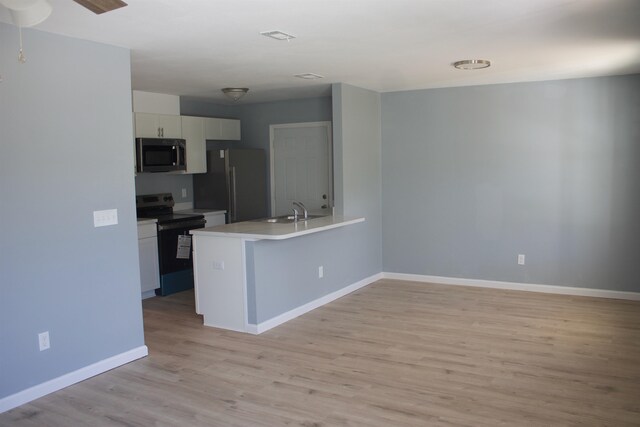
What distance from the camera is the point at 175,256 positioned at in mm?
6172

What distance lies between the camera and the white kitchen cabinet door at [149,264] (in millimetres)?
5805

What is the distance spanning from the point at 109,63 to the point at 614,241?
16.4 feet

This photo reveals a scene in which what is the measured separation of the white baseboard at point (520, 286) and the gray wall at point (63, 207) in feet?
11.7

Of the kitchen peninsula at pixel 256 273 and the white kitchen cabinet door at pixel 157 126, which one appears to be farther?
the white kitchen cabinet door at pixel 157 126

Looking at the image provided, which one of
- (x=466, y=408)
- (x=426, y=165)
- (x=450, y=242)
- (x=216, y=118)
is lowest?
(x=466, y=408)

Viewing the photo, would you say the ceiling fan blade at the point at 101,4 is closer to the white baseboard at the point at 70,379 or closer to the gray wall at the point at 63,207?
the gray wall at the point at 63,207

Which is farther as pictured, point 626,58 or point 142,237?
point 142,237

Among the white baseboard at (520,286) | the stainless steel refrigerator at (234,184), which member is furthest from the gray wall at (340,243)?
the stainless steel refrigerator at (234,184)

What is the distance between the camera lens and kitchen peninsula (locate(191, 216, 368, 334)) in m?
4.68

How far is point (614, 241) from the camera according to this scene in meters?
5.58

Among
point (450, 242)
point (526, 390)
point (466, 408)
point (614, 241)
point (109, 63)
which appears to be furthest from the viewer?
point (450, 242)

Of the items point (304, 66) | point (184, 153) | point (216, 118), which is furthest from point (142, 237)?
point (304, 66)

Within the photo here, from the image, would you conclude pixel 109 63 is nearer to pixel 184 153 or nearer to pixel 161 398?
pixel 161 398

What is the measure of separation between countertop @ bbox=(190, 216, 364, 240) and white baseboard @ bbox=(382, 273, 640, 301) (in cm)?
154
